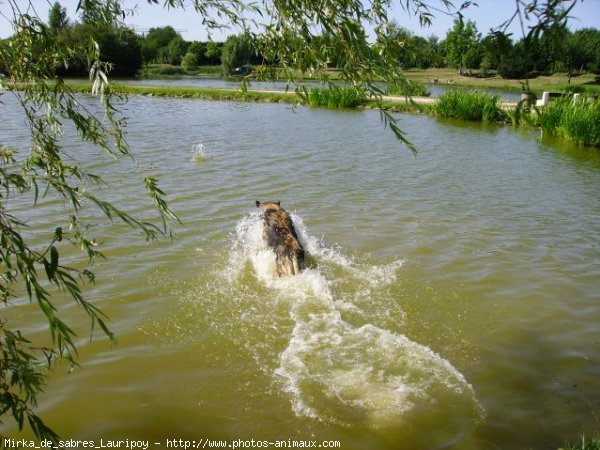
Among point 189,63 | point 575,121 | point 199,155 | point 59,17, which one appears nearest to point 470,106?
point 575,121

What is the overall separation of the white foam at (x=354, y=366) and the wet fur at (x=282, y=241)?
0.14 meters

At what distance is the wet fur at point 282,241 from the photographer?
6652 mm

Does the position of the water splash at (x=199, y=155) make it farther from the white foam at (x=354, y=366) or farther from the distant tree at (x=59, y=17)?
the distant tree at (x=59, y=17)

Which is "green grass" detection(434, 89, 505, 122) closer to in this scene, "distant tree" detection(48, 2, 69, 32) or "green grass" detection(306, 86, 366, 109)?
"green grass" detection(306, 86, 366, 109)

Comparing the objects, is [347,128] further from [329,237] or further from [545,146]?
[329,237]

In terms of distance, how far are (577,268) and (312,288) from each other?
413 cm

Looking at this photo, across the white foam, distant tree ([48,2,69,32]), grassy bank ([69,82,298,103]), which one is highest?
grassy bank ([69,82,298,103])

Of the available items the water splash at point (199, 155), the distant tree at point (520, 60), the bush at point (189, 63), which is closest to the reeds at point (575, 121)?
the water splash at point (199, 155)

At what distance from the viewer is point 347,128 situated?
20797mm

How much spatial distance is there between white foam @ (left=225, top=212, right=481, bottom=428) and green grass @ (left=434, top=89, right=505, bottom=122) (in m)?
18.9

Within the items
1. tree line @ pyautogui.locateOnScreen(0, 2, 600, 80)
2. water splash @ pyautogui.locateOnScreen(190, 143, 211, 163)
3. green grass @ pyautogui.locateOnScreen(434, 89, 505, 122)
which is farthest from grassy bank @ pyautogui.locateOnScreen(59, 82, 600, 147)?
tree line @ pyautogui.locateOnScreen(0, 2, 600, 80)

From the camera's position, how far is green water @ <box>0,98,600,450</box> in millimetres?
4160

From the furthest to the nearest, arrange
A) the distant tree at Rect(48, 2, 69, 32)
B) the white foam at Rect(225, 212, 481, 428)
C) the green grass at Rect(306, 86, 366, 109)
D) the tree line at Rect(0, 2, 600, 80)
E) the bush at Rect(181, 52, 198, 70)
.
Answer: the bush at Rect(181, 52, 198, 70), the green grass at Rect(306, 86, 366, 109), the white foam at Rect(225, 212, 481, 428), the distant tree at Rect(48, 2, 69, 32), the tree line at Rect(0, 2, 600, 80)

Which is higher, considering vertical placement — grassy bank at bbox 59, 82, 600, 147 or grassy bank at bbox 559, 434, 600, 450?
grassy bank at bbox 59, 82, 600, 147
